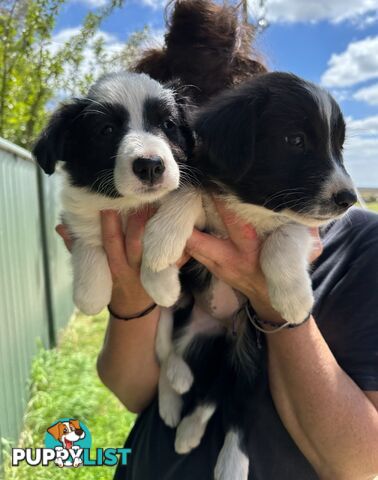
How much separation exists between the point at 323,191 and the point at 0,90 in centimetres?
459

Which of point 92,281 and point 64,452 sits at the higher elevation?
point 92,281

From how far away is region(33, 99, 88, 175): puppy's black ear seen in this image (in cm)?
180

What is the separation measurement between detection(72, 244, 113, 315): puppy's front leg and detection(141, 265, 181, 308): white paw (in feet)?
0.59

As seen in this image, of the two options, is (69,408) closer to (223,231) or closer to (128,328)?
(128,328)

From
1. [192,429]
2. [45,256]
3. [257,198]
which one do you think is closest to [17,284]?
[45,256]

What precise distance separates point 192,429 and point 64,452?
1.61 metres

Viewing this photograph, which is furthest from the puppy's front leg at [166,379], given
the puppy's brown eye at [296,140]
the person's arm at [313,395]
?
the puppy's brown eye at [296,140]

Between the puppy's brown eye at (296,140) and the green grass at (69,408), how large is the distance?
2451 millimetres

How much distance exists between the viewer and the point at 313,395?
1.51 meters

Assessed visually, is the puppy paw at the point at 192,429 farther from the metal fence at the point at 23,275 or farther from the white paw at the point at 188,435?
the metal fence at the point at 23,275

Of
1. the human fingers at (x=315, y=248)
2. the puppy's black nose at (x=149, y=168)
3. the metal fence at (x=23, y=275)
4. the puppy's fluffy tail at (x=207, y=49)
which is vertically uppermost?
the puppy's fluffy tail at (x=207, y=49)

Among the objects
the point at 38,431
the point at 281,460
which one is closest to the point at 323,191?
the point at 281,460

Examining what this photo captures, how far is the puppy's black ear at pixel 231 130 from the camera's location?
1.56 metres

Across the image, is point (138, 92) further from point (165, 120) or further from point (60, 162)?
point (60, 162)
